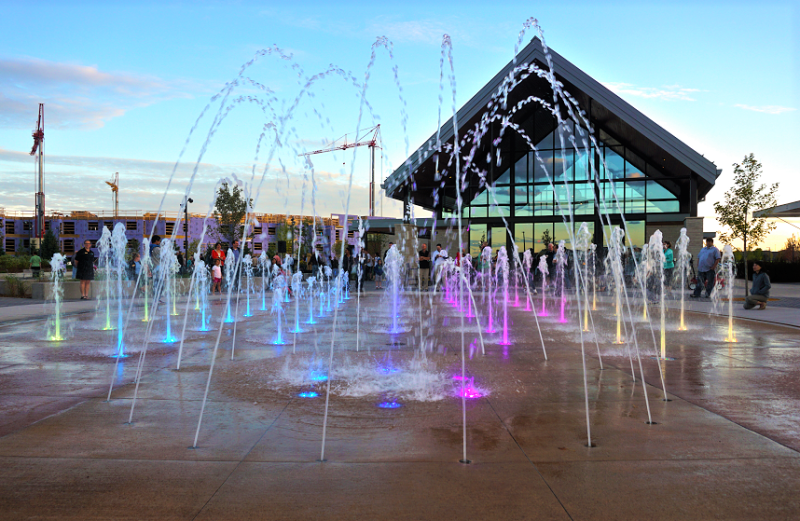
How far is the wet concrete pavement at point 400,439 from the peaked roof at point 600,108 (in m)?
17.0

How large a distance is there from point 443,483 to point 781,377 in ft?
14.5

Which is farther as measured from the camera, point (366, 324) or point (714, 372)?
point (366, 324)

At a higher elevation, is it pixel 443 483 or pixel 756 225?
pixel 756 225

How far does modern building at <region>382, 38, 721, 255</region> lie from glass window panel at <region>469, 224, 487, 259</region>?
2.2 inches

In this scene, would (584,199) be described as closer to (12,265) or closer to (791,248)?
(791,248)

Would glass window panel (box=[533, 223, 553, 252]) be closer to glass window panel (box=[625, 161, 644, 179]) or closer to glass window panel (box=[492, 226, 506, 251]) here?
glass window panel (box=[492, 226, 506, 251])

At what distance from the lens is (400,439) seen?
12.1ft

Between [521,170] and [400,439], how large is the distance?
973 inches

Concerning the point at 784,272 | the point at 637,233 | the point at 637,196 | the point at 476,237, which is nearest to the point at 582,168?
the point at 637,196

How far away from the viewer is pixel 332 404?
15.1 feet

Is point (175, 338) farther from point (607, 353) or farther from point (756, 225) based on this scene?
point (756, 225)

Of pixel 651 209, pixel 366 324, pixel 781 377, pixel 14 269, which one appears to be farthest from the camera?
pixel 14 269

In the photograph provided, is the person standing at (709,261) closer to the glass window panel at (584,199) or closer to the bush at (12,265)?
the glass window panel at (584,199)

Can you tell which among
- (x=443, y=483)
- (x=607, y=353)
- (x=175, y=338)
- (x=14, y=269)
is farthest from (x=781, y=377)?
(x=14, y=269)
